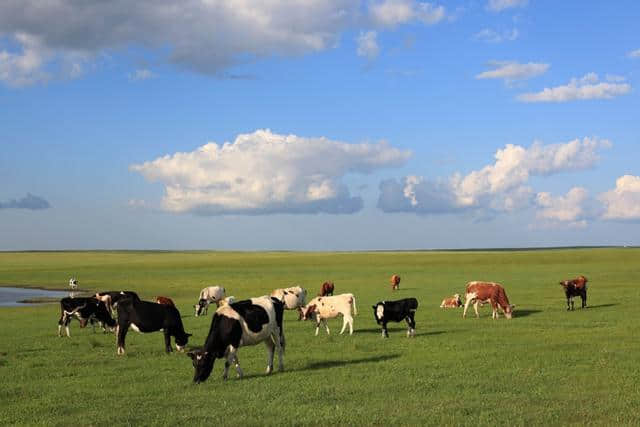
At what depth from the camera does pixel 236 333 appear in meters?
16.4

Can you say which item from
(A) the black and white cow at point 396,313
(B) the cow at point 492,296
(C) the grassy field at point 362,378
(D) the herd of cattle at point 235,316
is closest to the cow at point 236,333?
(D) the herd of cattle at point 235,316

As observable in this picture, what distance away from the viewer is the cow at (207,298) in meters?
36.2

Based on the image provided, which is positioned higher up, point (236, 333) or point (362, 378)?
point (236, 333)

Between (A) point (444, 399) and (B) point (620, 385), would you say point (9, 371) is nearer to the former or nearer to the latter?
(A) point (444, 399)

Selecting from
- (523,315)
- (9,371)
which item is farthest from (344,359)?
(523,315)

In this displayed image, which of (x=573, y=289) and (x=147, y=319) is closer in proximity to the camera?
(x=147, y=319)

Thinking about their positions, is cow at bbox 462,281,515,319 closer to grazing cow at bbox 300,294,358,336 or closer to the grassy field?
the grassy field

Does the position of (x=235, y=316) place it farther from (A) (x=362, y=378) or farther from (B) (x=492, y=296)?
(B) (x=492, y=296)

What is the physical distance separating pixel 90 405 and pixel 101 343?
10.9 meters

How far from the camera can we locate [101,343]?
24.2m

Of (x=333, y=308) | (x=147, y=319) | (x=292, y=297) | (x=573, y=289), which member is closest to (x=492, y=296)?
(x=573, y=289)

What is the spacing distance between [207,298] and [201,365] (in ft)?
73.2

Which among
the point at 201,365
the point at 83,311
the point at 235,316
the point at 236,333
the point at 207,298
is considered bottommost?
the point at 207,298

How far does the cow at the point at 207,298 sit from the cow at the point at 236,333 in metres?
19.0
